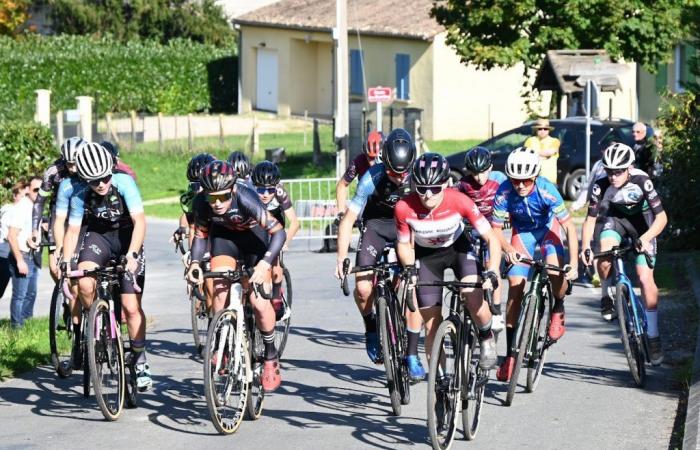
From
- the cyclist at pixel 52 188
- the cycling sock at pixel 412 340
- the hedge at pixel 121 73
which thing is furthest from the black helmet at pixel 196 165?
the hedge at pixel 121 73

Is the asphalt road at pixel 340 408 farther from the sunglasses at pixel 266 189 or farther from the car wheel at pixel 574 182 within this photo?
the car wheel at pixel 574 182

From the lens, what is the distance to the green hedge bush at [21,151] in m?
21.9

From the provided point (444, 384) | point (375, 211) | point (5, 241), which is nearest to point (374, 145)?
point (375, 211)

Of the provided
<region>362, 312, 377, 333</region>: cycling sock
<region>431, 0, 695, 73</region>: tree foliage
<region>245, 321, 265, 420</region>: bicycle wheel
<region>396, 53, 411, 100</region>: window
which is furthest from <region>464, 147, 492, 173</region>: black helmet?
<region>396, 53, 411, 100</region>: window

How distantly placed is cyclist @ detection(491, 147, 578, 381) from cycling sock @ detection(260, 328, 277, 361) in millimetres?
1696

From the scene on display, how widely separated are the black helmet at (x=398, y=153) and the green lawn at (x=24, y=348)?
3738 millimetres

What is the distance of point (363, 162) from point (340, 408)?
2.61 m

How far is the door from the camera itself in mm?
52094

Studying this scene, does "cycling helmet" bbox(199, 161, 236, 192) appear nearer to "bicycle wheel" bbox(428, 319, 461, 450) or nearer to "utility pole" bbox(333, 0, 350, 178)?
"bicycle wheel" bbox(428, 319, 461, 450)

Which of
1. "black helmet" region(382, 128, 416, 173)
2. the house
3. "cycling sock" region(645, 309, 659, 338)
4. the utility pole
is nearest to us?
"black helmet" region(382, 128, 416, 173)

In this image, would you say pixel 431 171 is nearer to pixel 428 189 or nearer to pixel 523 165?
pixel 428 189

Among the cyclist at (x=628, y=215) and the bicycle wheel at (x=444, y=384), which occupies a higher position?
the cyclist at (x=628, y=215)

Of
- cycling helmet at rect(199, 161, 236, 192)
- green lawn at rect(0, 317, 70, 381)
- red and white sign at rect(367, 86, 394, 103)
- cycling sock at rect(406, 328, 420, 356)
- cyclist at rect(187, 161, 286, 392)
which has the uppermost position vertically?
red and white sign at rect(367, 86, 394, 103)

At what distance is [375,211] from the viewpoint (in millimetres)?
10578
